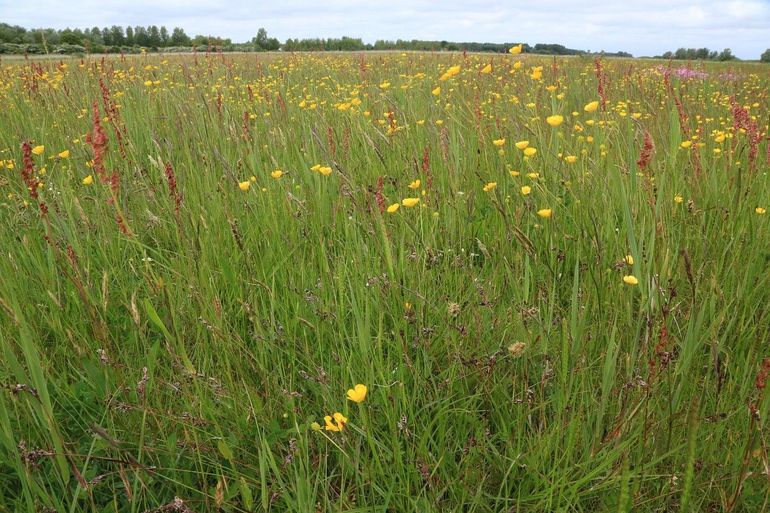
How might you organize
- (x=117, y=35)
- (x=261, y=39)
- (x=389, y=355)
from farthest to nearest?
(x=117, y=35) < (x=261, y=39) < (x=389, y=355)

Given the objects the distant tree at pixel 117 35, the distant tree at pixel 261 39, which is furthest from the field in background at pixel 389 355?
the distant tree at pixel 117 35

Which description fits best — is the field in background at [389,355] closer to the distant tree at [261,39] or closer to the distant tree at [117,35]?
the distant tree at [261,39]

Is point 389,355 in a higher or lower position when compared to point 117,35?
lower

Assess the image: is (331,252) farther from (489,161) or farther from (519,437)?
(489,161)

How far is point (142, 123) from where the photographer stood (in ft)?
13.4

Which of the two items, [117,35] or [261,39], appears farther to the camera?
[117,35]

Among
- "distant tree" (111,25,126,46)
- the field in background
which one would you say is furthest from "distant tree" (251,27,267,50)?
the field in background

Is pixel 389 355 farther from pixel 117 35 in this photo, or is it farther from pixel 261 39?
pixel 117 35

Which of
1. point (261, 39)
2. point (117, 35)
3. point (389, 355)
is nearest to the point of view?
point (389, 355)

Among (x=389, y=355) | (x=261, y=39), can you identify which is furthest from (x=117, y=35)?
(x=389, y=355)

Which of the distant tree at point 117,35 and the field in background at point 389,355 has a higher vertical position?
the distant tree at point 117,35

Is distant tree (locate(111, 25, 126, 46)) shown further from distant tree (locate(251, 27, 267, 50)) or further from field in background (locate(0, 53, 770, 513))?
field in background (locate(0, 53, 770, 513))

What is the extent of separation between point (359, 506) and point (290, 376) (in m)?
0.42

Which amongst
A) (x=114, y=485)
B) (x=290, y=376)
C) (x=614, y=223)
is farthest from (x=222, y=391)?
(x=614, y=223)
